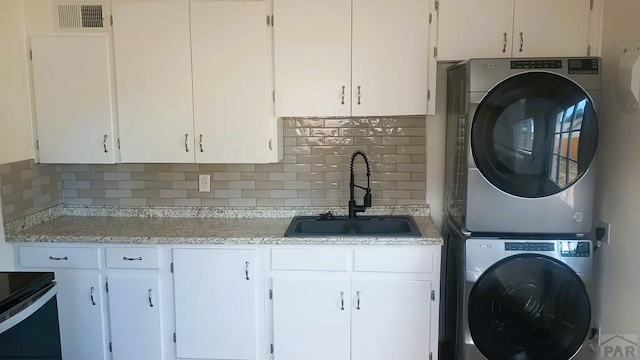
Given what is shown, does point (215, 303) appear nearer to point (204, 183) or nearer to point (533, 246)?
point (204, 183)

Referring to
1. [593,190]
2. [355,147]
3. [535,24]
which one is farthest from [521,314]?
[535,24]

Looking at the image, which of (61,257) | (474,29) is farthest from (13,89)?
(474,29)

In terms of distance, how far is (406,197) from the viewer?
3.01 meters

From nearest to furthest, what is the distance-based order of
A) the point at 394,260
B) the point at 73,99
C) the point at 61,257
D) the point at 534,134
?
the point at 534,134, the point at 394,260, the point at 61,257, the point at 73,99

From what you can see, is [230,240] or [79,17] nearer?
[230,240]

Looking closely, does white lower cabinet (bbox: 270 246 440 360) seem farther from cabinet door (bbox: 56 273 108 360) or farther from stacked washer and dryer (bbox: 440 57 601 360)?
cabinet door (bbox: 56 273 108 360)

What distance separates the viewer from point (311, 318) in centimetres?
258

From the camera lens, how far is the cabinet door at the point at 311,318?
256cm

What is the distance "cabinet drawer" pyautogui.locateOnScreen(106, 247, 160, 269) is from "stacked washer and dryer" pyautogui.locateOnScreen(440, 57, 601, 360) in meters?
1.62

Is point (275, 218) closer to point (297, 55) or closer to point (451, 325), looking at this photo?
point (297, 55)

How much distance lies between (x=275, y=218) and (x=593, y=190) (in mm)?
1755

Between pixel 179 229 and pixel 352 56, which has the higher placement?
pixel 352 56

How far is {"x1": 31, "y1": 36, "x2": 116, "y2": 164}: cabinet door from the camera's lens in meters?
2.70

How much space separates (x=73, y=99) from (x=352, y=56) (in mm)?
1605
